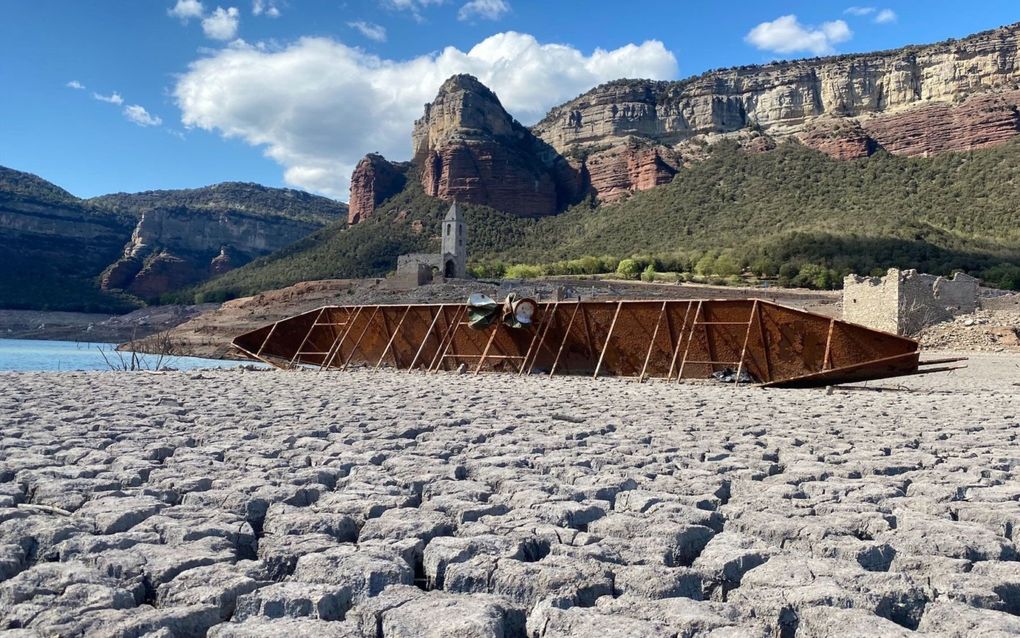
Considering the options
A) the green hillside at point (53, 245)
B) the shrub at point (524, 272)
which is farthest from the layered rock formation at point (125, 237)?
the shrub at point (524, 272)

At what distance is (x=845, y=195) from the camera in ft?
211

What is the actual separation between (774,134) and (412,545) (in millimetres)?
96892

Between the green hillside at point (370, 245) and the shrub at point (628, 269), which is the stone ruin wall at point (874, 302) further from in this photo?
the green hillside at point (370, 245)

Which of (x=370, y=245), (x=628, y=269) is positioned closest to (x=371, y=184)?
(x=370, y=245)

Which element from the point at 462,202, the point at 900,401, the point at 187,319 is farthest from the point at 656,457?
the point at 462,202

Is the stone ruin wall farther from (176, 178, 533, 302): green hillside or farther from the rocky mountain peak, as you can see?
the rocky mountain peak

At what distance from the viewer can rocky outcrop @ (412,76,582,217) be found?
9706cm

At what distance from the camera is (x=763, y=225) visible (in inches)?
2438

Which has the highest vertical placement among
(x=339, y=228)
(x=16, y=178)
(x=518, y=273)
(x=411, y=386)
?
(x=16, y=178)

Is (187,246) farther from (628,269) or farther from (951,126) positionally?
(951,126)

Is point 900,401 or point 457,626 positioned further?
point 900,401

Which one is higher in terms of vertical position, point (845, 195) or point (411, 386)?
point (845, 195)

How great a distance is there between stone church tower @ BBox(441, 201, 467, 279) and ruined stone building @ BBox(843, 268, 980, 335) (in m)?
33.6

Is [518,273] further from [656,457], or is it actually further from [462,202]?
[656,457]
